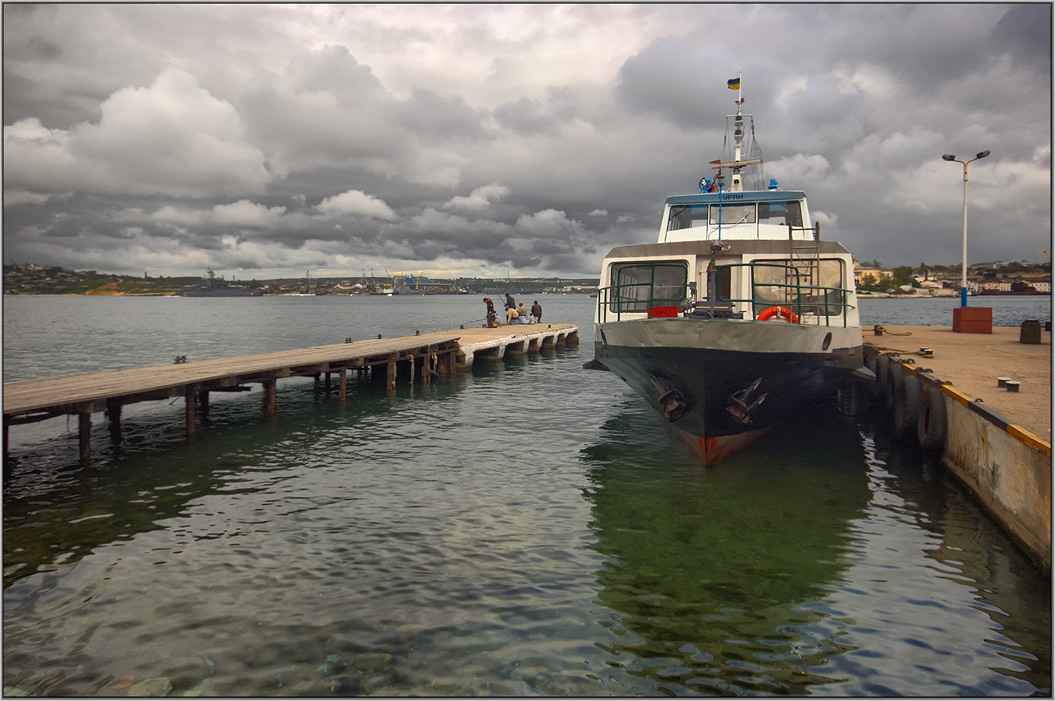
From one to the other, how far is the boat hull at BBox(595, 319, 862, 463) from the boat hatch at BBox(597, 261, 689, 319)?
47.4 inches

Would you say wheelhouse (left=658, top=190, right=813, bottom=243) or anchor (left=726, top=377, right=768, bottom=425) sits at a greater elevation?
wheelhouse (left=658, top=190, right=813, bottom=243)

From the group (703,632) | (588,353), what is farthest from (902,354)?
(588,353)

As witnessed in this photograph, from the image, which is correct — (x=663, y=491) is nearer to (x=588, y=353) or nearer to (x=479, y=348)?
(x=479, y=348)

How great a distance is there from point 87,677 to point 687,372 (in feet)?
30.4

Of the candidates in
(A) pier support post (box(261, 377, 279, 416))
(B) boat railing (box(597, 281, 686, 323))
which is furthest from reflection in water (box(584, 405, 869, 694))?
(A) pier support post (box(261, 377, 279, 416))

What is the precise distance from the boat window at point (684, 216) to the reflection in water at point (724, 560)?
6937mm

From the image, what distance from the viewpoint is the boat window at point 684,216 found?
17047mm

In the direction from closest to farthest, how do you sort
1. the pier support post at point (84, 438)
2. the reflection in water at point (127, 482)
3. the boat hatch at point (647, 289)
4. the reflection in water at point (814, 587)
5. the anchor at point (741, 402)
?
1. the reflection in water at point (814, 587)
2. the reflection in water at point (127, 482)
3. the anchor at point (741, 402)
4. the pier support post at point (84, 438)
5. the boat hatch at point (647, 289)

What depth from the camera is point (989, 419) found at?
8734 millimetres

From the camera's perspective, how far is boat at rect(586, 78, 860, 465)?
10.5 meters

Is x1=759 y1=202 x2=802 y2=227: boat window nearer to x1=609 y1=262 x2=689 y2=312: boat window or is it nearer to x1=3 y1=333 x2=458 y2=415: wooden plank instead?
x1=609 y1=262 x2=689 y2=312: boat window

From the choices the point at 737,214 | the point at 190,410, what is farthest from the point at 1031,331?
the point at 190,410

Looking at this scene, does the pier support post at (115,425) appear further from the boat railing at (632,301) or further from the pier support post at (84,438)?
the boat railing at (632,301)

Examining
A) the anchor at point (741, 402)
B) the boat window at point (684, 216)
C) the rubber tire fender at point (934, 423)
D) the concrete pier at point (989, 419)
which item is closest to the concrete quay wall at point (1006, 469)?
the concrete pier at point (989, 419)
